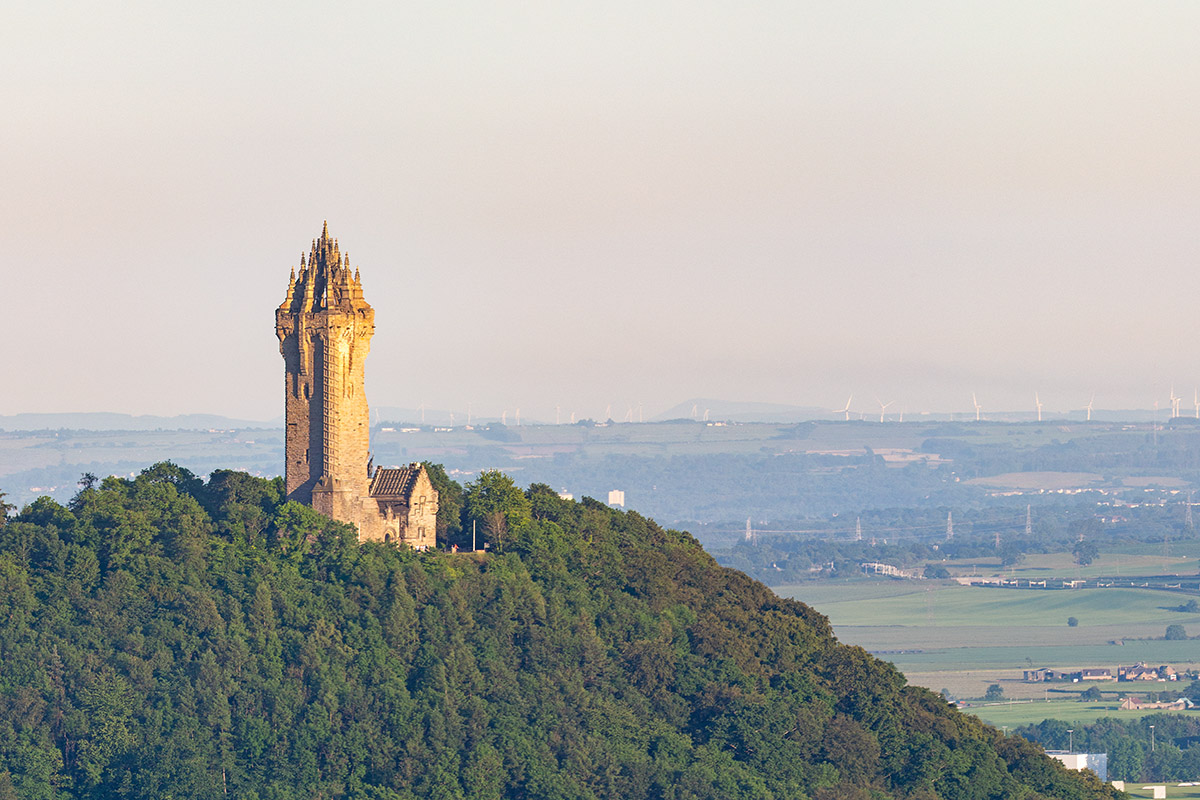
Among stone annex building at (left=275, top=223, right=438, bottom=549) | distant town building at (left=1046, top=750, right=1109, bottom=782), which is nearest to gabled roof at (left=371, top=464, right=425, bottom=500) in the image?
stone annex building at (left=275, top=223, right=438, bottom=549)

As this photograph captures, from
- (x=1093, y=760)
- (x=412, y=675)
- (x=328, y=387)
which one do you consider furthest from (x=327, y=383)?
(x=1093, y=760)

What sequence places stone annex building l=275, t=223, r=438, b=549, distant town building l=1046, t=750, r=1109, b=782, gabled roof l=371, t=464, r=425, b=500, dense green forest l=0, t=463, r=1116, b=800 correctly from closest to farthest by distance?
dense green forest l=0, t=463, r=1116, b=800, stone annex building l=275, t=223, r=438, b=549, gabled roof l=371, t=464, r=425, b=500, distant town building l=1046, t=750, r=1109, b=782

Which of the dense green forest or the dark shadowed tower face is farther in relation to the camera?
the dark shadowed tower face

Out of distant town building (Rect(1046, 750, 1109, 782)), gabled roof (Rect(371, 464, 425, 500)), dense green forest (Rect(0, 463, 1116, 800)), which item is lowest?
distant town building (Rect(1046, 750, 1109, 782))

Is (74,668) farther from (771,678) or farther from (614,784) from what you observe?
(771,678)

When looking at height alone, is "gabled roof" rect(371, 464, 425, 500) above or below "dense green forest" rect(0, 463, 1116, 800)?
above

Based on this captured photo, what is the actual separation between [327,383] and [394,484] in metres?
6.41

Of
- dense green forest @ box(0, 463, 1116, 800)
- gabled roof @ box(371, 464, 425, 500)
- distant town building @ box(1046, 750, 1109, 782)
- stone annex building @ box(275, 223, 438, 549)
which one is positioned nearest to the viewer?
dense green forest @ box(0, 463, 1116, 800)

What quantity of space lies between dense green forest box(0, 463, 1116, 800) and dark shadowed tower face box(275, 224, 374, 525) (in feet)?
5.15

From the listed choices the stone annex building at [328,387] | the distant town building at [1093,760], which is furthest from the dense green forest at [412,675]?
the distant town building at [1093,760]

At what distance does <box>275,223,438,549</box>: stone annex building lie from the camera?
102 m

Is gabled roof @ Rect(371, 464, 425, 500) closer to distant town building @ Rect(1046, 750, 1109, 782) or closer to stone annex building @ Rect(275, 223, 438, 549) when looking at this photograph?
stone annex building @ Rect(275, 223, 438, 549)

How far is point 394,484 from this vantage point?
10562 centimetres

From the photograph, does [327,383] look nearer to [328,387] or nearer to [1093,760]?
[328,387]
